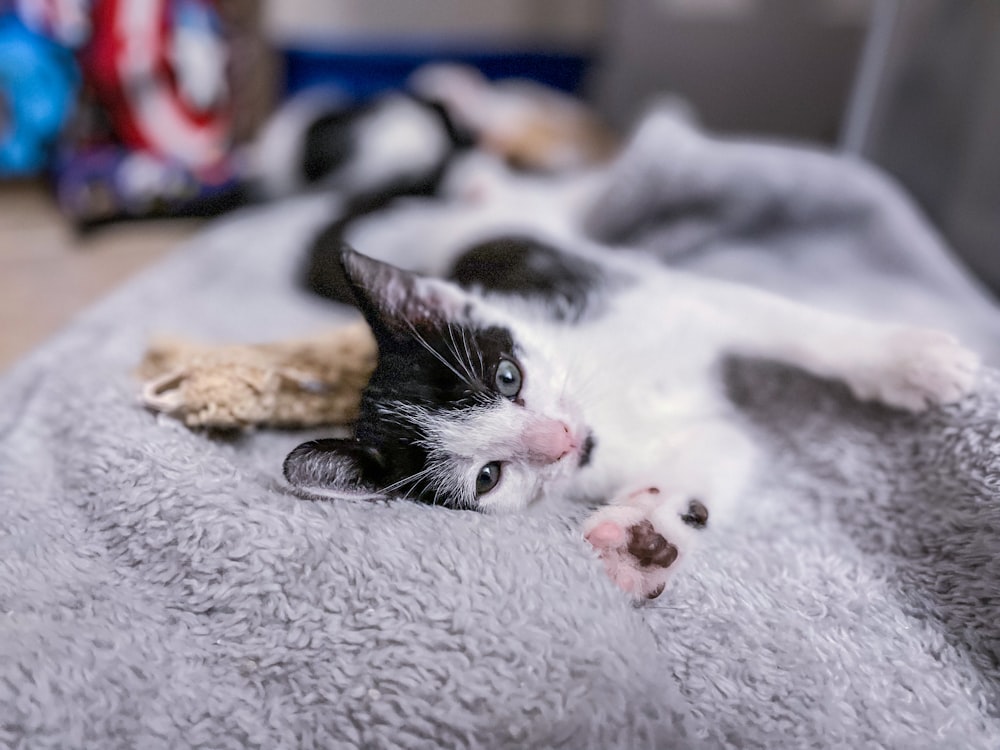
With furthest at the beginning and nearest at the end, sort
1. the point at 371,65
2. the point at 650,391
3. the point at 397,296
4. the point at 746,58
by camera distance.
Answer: the point at 371,65, the point at 746,58, the point at 650,391, the point at 397,296

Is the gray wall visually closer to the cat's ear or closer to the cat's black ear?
the cat's ear

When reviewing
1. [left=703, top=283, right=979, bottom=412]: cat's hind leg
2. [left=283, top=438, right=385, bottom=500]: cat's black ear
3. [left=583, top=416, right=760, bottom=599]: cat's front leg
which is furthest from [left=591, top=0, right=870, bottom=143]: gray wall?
[left=283, top=438, right=385, bottom=500]: cat's black ear

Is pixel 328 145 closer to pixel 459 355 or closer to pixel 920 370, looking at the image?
pixel 459 355

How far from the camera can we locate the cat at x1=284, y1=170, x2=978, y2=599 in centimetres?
82

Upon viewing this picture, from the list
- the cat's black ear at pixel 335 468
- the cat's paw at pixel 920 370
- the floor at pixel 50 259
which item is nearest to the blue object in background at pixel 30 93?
the floor at pixel 50 259

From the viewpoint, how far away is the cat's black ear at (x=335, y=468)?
79 centimetres

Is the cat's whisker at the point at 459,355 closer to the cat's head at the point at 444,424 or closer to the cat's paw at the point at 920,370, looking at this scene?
the cat's head at the point at 444,424

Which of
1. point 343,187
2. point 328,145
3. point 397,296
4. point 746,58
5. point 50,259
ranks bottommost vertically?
point 50,259

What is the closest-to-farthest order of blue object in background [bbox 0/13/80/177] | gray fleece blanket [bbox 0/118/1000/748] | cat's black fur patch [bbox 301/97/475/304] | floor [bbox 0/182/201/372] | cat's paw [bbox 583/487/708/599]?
gray fleece blanket [bbox 0/118/1000/748] → cat's paw [bbox 583/487/708/599] → cat's black fur patch [bbox 301/97/475/304] → floor [bbox 0/182/201/372] → blue object in background [bbox 0/13/80/177]

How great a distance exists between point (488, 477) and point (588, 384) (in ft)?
0.66

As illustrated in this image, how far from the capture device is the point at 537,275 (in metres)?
1.11

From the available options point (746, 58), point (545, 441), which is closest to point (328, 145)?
point (746, 58)

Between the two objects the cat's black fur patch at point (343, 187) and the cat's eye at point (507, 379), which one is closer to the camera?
the cat's eye at point (507, 379)

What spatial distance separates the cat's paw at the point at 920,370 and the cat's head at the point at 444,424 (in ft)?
1.31
